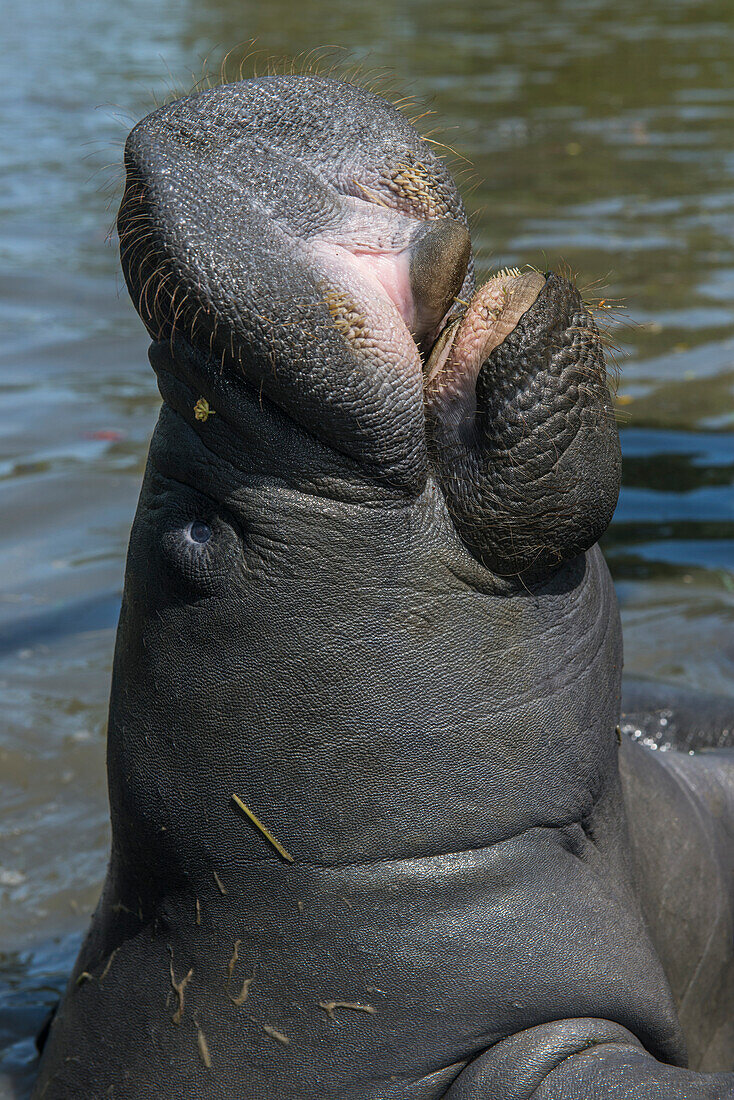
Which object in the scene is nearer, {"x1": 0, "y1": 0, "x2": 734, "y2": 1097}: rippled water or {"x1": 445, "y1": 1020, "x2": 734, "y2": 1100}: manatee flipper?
{"x1": 445, "y1": 1020, "x2": 734, "y2": 1100}: manatee flipper

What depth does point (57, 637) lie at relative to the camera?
644cm

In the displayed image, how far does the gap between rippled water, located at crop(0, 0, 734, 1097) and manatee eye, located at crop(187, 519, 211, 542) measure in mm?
1010

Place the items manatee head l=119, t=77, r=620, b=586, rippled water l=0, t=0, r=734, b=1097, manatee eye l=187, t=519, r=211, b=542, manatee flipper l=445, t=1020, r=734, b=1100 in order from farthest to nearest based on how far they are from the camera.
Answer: rippled water l=0, t=0, r=734, b=1097
manatee eye l=187, t=519, r=211, b=542
manatee flipper l=445, t=1020, r=734, b=1100
manatee head l=119, t=77, r=620, b=586

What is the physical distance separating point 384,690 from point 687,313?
850 centimetres

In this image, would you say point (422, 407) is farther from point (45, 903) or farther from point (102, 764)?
point (102, 764)

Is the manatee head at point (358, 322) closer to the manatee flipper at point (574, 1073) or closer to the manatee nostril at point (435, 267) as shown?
the manatee nostril at point (435, 267)

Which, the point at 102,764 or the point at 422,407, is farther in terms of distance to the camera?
the point at 102,764

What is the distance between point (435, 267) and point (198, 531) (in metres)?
0.77

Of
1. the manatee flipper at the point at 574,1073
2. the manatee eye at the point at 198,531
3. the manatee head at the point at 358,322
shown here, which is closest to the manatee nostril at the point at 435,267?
the manatee head at the point at 358,322

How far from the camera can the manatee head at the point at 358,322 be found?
2.52 metres

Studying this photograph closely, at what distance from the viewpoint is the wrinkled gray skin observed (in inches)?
102

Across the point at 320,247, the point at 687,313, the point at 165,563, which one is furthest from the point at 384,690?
the point at 687,313

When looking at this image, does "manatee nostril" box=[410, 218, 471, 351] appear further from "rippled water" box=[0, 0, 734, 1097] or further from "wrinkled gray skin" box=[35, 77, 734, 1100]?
"rippled water" box=[0, 0, 734, 1097]

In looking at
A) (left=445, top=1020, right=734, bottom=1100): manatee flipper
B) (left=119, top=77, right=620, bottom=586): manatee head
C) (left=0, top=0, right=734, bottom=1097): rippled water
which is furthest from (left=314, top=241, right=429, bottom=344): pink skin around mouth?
(left=445, top=1020, right=734, bottom=1100): manatee flipper
